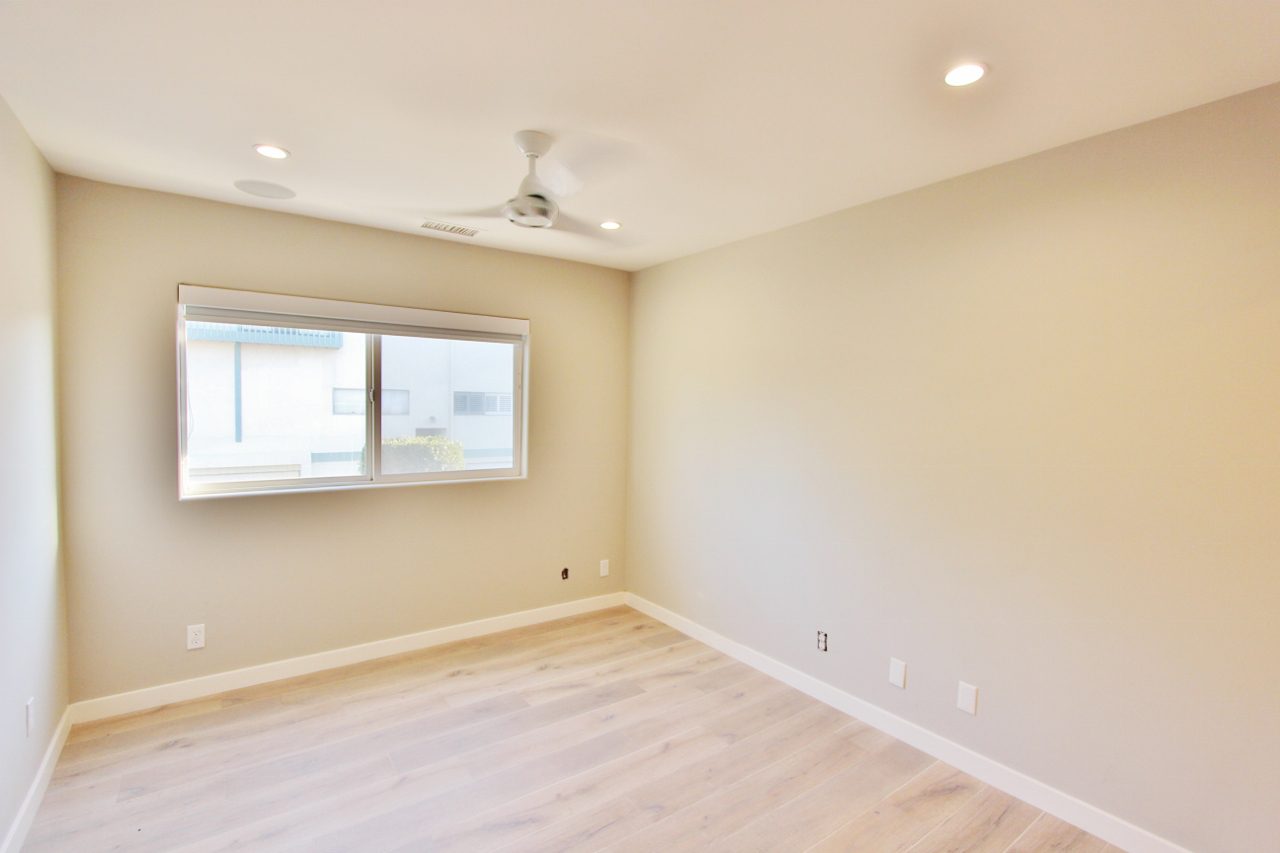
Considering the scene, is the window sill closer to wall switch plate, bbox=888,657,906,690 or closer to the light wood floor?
the light wood floor

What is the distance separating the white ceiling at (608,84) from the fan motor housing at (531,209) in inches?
7.5

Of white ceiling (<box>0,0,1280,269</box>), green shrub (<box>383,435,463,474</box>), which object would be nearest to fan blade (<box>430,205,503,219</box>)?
white ceiling (<box>0,0,1280,269</box>)

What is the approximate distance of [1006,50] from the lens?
1553 mm

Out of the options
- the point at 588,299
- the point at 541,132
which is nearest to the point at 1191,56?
the point at 541,132

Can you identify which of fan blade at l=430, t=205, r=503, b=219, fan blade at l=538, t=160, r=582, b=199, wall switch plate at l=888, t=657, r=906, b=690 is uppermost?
fan blade at l=430, t=205, r=503, b=219

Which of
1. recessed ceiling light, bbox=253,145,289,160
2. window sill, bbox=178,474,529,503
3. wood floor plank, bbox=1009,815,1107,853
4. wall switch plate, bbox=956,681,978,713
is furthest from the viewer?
window sill, bbox=178,474,529,503

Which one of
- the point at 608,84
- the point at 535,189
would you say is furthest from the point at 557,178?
the point at 608,84

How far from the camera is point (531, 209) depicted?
228 centimetres

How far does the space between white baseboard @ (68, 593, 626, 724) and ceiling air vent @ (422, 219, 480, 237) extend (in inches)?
93.7

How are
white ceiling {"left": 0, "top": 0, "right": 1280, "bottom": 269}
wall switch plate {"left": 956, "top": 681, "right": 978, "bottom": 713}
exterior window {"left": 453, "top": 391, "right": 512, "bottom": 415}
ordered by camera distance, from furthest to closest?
Result: exterior window {"left": 453, "top": 391, "right": 512, "bottom": 415} → wall switch plate {"left": 956, "top": 681, "right": 978, "bottom": 713} → white ceiling {"left": 0, "top": 0, "right": 1280, "bottom": 269}

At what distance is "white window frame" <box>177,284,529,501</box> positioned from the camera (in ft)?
9.21

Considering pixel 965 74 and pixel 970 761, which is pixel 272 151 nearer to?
pixel 965 74

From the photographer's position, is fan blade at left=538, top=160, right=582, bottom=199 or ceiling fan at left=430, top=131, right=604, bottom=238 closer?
ceiling fan at left=430, top=131, right=604, bottom=238

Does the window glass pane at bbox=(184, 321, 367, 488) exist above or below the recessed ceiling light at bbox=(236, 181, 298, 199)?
below
